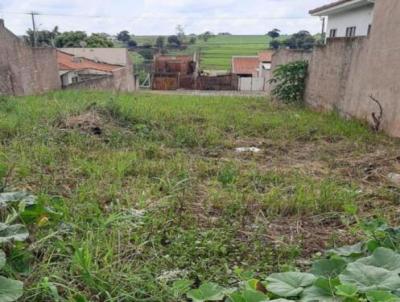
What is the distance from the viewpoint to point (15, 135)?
448cm

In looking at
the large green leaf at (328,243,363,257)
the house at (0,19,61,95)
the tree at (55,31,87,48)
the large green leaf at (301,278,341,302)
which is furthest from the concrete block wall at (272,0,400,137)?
the tree at (55,31,87,48)

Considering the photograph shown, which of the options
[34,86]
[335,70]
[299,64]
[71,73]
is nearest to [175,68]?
[71,73]

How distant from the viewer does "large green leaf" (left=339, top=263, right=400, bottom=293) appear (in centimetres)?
129

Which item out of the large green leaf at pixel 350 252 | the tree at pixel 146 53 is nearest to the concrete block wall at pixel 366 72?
the large green leaf at pixel 350 252

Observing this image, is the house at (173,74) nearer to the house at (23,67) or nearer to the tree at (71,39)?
the house at (23,67)

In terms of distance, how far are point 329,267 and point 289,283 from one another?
26cm

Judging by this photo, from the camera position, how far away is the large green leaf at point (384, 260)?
145 centimetres

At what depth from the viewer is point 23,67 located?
1222cm

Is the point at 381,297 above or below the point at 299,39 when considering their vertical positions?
below

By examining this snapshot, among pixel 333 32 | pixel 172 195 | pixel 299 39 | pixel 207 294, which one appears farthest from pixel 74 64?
pixel 207 294

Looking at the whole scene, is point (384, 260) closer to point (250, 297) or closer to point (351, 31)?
point (250, 297)

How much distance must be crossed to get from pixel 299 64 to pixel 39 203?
27.1 feet

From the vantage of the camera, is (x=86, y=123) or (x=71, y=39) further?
(x=71, y=39)

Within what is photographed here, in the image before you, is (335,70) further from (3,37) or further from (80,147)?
(3,37)
